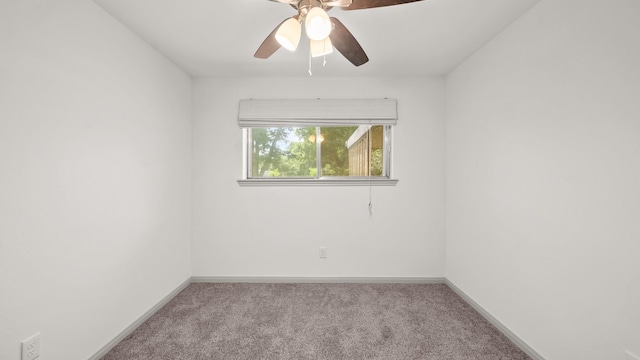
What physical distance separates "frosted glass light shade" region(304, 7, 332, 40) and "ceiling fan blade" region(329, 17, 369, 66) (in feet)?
0.85

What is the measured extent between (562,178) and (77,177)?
2.84 metres

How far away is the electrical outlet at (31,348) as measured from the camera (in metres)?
1.16

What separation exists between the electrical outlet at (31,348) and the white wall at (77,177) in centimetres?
3

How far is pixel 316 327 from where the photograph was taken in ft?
6.09

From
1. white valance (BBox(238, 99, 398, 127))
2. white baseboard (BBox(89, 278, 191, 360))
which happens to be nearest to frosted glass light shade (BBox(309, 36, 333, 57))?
white valance (BBox(238, 99, 398, 127))

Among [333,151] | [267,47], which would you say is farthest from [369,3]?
[333,151]

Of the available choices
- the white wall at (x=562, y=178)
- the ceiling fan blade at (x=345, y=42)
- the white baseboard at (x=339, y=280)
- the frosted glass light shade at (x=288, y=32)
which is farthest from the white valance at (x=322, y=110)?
the white baseboard at (x=339, y=280)

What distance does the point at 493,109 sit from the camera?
1929 mm

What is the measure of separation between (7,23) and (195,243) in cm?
212

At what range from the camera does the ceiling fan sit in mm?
1042

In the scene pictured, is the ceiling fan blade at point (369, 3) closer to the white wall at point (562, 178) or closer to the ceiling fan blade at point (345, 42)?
the ceiling fan blade at point (345, 42)

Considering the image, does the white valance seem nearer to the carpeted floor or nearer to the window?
the window

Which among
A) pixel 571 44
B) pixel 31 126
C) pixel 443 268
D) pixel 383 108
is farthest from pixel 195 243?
pixel 571 44

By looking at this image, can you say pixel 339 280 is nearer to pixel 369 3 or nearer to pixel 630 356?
pixel 630 356
